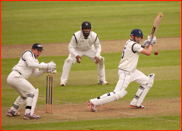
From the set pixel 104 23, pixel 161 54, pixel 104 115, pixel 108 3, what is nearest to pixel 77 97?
pixel 104 115

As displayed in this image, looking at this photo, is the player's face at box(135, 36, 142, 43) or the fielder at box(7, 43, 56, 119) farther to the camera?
the player's face at box(135, 36, 142, 43)

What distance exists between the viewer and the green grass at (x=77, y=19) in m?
20.8

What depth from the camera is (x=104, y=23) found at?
23.7 meters

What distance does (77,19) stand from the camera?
2461 centimetres

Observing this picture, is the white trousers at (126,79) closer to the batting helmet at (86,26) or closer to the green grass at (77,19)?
the batting helmet at (86,26)

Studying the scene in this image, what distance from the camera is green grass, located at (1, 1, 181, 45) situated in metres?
20.8

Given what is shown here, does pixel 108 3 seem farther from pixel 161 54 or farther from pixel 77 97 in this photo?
pixel 77 97

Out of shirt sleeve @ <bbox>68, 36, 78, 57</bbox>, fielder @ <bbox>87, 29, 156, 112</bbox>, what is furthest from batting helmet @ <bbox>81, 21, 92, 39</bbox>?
fielder @ <bbox>87, 29, 156, 112</bbox>

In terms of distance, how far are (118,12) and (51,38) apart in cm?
755

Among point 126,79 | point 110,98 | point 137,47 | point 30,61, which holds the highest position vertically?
point 137,47

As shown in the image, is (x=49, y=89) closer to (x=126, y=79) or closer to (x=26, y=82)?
(x=26, y=82)

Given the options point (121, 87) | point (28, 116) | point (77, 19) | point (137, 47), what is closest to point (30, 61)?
point (28, 116)

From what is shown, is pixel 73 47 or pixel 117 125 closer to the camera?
pixel 117 125

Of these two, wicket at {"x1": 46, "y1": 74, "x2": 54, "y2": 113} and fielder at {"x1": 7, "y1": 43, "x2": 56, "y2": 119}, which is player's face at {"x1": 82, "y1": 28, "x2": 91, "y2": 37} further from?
wicket at {"x1": 46, "y1": 74, "x2": 54, "y2": 113}
